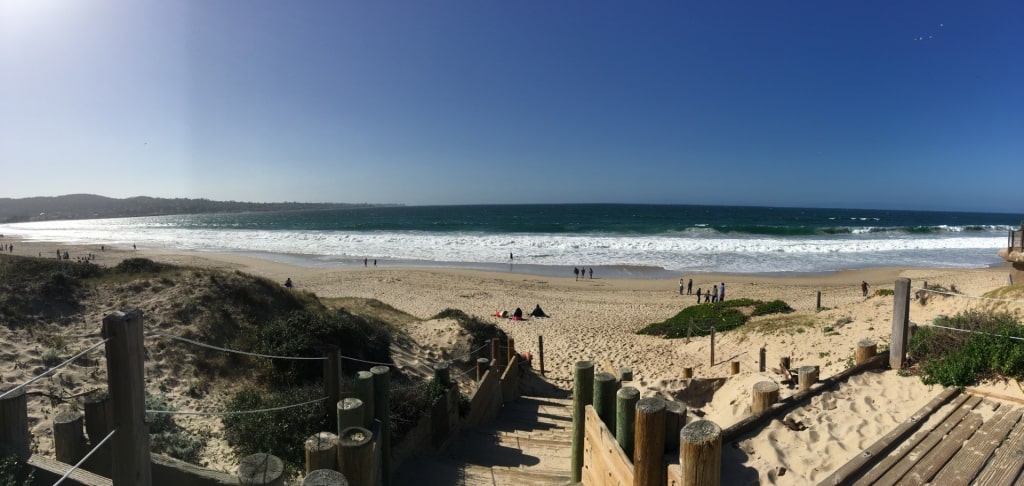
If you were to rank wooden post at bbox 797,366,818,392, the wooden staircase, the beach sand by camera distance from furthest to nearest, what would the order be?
wooden post at bbox 797,366,818,392
the wooden staircase
the beach sand

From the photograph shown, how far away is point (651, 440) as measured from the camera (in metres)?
3.38

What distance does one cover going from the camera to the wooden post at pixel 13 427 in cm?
331

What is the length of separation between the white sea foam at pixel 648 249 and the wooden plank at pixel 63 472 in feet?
102

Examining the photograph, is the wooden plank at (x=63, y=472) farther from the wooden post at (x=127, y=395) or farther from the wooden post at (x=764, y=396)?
the wooden post at (x=764, y=396)

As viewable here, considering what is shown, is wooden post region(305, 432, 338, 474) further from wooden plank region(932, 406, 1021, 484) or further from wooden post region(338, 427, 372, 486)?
wooden plank region(932, 406, 1021, 484)

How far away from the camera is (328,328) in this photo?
855cm

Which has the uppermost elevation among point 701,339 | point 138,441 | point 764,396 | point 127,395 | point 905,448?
point 127,395

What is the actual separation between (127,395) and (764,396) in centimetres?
552

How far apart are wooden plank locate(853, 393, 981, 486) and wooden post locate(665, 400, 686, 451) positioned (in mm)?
1658

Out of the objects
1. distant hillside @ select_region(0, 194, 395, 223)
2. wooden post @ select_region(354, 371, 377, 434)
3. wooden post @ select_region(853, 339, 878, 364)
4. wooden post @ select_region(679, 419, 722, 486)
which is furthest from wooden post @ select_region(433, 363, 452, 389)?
distant hillside @ select_region(0, 194, 395, 223)

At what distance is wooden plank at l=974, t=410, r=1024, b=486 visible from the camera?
372 cm

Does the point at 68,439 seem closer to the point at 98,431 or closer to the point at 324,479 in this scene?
the point at 98,431

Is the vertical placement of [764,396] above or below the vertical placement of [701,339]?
above

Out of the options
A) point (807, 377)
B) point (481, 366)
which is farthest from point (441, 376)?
point (807, 377)
